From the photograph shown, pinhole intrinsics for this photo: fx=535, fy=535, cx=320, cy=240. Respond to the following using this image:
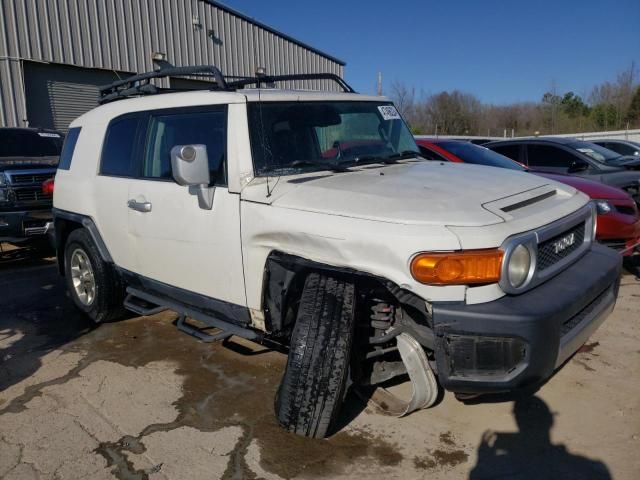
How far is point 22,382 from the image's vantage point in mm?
3887

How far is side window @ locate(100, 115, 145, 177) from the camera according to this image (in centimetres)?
421

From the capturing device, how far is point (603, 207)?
5.46 metres

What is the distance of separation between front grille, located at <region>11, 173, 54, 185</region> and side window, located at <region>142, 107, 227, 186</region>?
4395 millimetres

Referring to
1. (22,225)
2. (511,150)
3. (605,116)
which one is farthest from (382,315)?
(605,116)

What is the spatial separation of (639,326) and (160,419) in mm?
3944

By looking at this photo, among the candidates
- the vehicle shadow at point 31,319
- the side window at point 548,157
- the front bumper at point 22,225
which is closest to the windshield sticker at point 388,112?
the vehicle shadow at point 31,319

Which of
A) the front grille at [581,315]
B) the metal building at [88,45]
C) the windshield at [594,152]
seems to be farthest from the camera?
the metal building at [88,45]

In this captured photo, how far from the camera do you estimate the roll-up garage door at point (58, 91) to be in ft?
40.6

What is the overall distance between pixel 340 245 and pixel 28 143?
812 cm

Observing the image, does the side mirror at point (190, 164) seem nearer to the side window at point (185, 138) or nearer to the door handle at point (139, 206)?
the side window at point (185, 138)

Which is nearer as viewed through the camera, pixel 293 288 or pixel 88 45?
pixel 293 288

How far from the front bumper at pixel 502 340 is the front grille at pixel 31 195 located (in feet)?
22.5

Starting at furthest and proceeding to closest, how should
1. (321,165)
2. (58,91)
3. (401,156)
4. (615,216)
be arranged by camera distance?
1. (58,91)
2. (615,216)
3. (401,156)
4. (321,165)

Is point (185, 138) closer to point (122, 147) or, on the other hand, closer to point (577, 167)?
point (122, 147)
